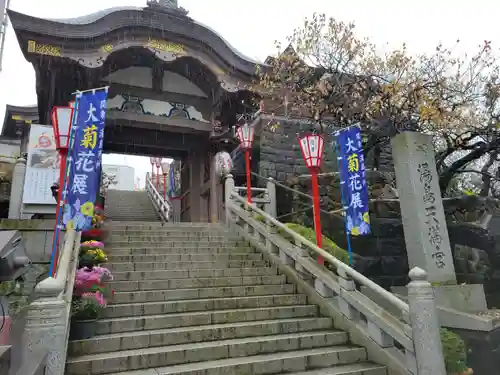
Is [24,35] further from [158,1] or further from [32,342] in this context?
[32,342]

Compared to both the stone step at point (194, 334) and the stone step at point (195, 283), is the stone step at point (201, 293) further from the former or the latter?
the stone step at point (194, 334)

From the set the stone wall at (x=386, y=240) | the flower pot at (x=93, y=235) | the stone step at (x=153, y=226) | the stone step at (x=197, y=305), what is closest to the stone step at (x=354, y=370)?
the stone step at (x=197, y=305)

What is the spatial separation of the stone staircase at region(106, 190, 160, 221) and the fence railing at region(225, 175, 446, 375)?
9.85m

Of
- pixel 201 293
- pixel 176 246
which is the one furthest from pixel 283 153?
pixel 201 293

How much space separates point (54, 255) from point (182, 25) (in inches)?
350

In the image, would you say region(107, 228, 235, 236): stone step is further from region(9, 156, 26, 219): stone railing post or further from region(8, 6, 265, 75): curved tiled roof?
region(8, 6, 265, 75): curved tiled roof

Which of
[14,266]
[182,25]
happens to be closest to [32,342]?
[14,266]

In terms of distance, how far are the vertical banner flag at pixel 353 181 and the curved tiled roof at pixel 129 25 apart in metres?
5.50

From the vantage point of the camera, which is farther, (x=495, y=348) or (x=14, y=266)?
(x=495, y=348)

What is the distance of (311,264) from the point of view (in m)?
7.24

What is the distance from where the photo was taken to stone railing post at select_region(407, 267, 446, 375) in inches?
189

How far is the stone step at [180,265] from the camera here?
7.30 metres

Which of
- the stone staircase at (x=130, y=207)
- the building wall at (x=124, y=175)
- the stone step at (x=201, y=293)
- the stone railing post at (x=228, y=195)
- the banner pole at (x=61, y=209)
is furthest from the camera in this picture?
the building wall at (x=124, y=175)

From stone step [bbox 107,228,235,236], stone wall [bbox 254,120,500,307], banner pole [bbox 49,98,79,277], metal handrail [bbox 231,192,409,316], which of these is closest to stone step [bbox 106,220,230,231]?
stone step [bbox 107,228,235,236]
